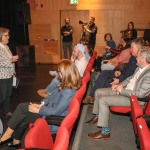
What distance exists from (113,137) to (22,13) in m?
6.60

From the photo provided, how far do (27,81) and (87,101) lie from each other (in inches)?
99.6

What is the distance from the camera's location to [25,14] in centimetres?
Answer: 871

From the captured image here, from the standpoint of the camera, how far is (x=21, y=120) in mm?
2715

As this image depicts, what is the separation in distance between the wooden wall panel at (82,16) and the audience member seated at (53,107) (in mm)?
6707

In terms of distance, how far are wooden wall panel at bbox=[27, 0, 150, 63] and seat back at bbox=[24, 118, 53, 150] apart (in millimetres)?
7526

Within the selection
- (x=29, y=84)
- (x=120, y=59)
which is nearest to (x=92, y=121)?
(x=120, y=59)

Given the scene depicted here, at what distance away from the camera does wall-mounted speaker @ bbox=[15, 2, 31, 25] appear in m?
8.59

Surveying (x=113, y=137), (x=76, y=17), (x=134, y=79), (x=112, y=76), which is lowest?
(x=113, y=137)

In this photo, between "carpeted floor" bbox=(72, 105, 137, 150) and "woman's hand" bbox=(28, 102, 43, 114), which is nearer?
"woman's hand" bbox=(28, 102, 43, 114)

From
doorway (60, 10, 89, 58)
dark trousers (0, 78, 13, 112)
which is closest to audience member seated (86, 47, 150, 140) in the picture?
dark trousers (0, 78, 13, 112)

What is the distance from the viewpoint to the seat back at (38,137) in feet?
5.60

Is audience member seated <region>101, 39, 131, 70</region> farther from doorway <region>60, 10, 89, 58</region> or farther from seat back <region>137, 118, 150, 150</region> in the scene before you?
doorway <region>60, 10, 89, 58</region>

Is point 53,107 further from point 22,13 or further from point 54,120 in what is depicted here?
point 22,13

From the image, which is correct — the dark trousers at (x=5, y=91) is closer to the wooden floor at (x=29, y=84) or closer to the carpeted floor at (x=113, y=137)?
the wooden floor at (x=29, y=84)
